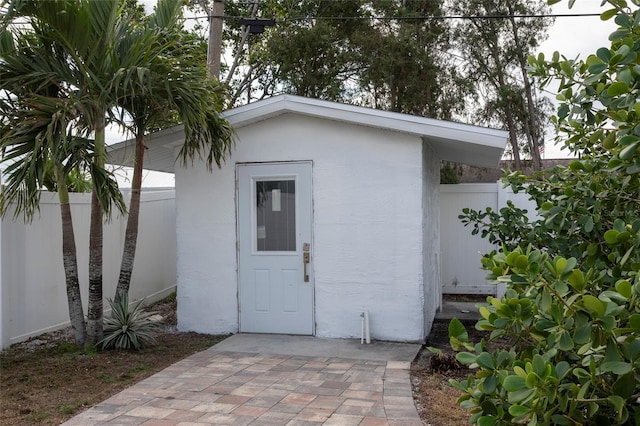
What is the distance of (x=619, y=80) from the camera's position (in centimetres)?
208

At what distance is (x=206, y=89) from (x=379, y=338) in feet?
12.0

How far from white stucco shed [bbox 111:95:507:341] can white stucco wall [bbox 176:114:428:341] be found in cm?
1

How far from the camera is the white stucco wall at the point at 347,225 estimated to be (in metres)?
7.30

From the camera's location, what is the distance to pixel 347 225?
750 cm

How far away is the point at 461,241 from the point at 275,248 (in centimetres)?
454

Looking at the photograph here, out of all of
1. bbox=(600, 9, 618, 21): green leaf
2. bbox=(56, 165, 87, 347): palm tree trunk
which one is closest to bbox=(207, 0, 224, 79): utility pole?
bbox=(56, 165, 87, 347): palm tree trunk

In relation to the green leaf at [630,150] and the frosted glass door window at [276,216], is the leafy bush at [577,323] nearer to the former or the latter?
the green leaf at [630,150]

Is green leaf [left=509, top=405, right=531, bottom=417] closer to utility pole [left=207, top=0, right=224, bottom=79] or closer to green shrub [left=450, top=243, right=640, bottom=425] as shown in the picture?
green shrub [left=450, top=243, right=640, bottom=425]

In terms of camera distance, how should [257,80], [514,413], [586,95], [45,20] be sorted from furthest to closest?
[257,80] → [45,20] → [586,95] → [514,413]

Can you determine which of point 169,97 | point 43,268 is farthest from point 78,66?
point 43,268

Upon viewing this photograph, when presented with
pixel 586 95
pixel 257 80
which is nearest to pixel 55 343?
pixel 586 95

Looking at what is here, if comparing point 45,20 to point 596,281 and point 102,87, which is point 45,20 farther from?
point 596,281

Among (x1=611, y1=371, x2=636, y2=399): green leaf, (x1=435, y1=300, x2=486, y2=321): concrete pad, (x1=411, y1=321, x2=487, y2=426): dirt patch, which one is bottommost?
(x1=411, y1=321, x2=487, y2=426): dirt patch

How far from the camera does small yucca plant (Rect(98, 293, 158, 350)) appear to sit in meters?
6.82
